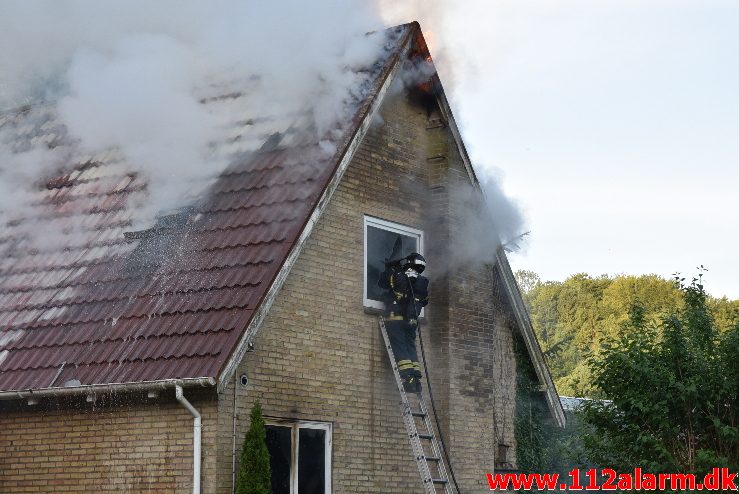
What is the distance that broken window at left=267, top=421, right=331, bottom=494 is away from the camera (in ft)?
42.7

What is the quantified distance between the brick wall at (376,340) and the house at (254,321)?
0.08ft

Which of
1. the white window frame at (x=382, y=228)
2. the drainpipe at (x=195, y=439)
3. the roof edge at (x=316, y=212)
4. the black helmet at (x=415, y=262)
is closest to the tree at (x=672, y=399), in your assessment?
the black helmet at (x=415, y=262)

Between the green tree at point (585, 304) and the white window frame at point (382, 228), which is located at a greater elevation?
the green tree at point (585, 304)

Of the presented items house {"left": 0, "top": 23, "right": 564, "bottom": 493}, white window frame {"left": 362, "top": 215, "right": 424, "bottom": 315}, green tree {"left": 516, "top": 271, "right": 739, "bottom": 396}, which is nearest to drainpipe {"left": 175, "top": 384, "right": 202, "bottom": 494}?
house {"left": 0, "top": 23, "right": 564, "bottom": 493}

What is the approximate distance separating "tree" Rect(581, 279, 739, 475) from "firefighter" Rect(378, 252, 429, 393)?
84.4 inches

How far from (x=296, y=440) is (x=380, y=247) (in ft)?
9.60

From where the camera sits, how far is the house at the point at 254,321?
12.5 metres

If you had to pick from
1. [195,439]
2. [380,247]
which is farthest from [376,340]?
[195,439]

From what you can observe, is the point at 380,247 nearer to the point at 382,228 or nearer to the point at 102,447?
the point at 382,228

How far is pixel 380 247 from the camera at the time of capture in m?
15.1

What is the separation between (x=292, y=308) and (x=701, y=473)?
4.69 m

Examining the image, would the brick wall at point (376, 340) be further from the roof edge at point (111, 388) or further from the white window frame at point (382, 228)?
the roof edge at point (111, 388)

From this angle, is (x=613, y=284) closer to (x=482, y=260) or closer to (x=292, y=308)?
(x=482, y=260)

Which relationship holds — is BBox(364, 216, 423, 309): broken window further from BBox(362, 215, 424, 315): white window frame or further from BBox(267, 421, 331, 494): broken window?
BBox(267, 421, 331, 494): broken window
